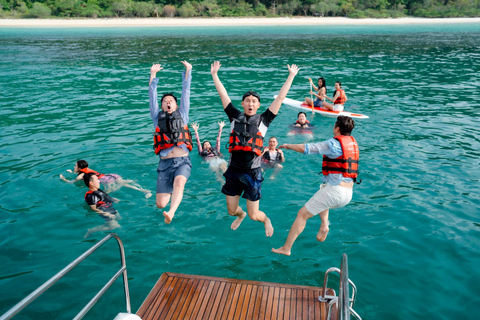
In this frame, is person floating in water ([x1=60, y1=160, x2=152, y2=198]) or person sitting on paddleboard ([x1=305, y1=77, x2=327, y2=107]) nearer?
person floating in water ([x1=60, y1=160, x2=152, y2=198])

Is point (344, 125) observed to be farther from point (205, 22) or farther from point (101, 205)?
point (205, 22)

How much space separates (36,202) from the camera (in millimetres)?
9203

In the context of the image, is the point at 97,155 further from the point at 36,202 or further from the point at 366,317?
the point at 366,317

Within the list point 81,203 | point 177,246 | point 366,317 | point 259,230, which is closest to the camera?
point 366,317

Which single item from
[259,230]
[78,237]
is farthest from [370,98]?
[78,237]

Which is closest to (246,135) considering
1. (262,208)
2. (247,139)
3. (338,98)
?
(247,139)

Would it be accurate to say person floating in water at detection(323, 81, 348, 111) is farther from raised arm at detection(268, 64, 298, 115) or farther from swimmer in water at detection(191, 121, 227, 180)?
raised arm at detection(268, 64, 298, 115)

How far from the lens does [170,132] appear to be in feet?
23.2

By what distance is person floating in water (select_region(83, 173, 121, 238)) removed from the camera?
8242 mm

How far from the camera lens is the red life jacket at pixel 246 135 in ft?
20.4

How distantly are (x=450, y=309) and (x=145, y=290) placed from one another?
516 centimetres

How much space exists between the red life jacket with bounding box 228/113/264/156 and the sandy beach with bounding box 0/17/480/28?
84.8 meters

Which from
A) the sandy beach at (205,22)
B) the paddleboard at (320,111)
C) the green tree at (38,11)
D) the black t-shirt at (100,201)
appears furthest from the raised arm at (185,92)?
the green tree at (38,11)

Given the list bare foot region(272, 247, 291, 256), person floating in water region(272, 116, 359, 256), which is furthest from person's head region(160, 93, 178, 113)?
bare foot region(272, 247, 291, 256)
